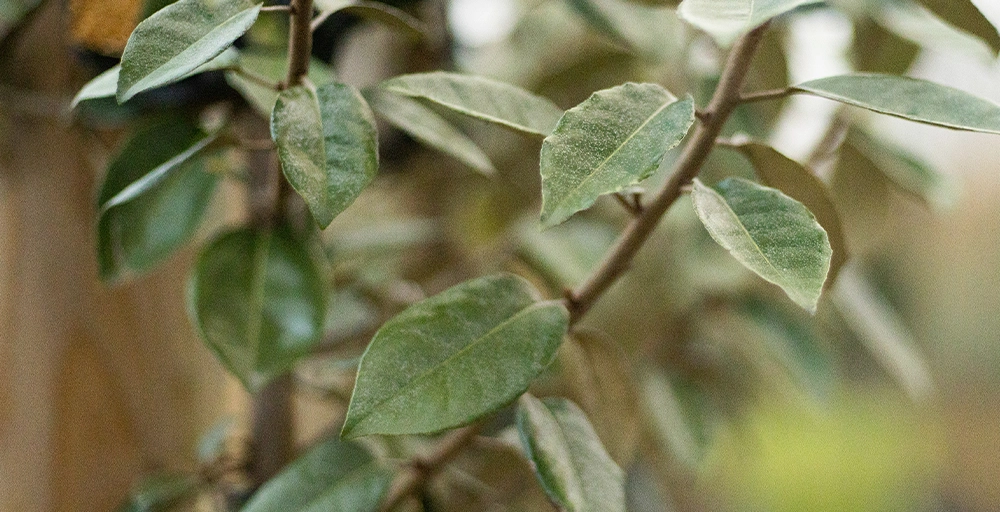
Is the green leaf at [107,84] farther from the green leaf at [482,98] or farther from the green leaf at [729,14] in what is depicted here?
the green leaf at [729,14]

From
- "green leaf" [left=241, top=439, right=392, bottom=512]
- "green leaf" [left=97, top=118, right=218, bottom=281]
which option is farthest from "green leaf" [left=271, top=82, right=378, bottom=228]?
"green leaf" [left=241, top=439, right=392, bottom=512]

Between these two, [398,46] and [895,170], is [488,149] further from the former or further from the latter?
[895,170]

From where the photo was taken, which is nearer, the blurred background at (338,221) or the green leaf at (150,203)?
the green leaf at (150,203)

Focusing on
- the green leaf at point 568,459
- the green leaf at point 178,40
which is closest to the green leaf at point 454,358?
the green leaf at point 568,459

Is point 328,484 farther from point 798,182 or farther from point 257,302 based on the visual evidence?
point 798,182

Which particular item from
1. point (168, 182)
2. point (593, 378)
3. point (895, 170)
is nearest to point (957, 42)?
point (895, 170)

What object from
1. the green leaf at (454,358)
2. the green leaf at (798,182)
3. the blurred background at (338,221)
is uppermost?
the green leaf at (798,182)

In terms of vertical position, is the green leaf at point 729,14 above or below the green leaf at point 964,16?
above
